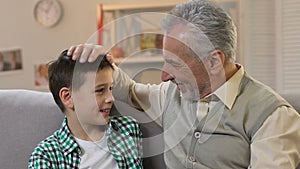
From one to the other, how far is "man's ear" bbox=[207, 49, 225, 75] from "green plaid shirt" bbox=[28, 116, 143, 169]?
0.36 metres

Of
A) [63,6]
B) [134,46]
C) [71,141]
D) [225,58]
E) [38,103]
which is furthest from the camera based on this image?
[63,6]

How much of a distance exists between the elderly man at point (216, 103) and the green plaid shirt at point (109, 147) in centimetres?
15

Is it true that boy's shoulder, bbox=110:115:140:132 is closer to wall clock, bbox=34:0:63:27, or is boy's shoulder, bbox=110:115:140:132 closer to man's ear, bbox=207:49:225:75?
man's ear, bbox=207:49:225:75

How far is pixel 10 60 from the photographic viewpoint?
368 cm

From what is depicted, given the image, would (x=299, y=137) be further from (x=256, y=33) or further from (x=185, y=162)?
(x=256, y=33)

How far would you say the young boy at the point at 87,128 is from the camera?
1506mm

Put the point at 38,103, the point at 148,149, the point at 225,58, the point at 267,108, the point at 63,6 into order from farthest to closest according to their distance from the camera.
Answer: the point at 63,6, the point at 38,103, the point at 148,149, the point at 225,58, the point at 267,108

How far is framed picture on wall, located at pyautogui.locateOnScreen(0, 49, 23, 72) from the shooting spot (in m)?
3.67

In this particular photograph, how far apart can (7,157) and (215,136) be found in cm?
81

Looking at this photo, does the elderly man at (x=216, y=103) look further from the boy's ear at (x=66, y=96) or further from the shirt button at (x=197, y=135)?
the boy's ear at (x=66, y=96)

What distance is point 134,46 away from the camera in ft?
9.66

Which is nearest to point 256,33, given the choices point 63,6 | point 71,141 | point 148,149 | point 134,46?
point 134,46

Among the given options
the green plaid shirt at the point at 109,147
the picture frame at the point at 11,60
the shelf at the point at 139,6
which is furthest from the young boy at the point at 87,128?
the picture frame at the point at 11,60

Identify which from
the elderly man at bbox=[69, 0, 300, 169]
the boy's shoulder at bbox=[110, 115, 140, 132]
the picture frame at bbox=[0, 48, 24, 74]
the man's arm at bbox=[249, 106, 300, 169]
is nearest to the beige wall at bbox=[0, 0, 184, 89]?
the picture frame at bbox=[0, 48, 24, 74]
